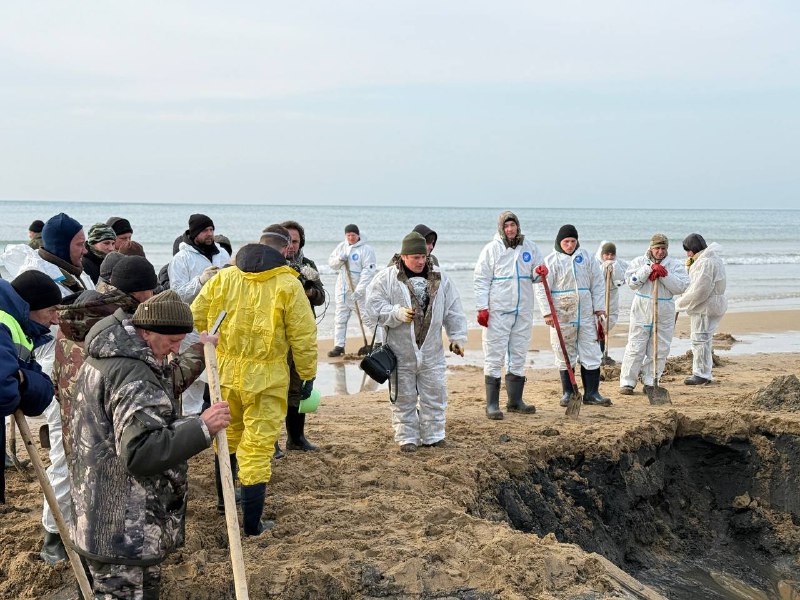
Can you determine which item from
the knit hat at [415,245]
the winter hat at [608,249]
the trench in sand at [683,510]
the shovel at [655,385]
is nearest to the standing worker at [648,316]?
the shovel at [655,385]

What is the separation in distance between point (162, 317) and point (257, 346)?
1677 millimetres

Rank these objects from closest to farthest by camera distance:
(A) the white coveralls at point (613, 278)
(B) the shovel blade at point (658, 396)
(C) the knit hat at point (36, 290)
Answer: (C) the knit hat at point (36, 290), (B) the shovel blade at point (658, 396), (A) the white coveralls at point (613, 278)

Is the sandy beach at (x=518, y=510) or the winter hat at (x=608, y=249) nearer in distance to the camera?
the sandy beach at (x=518, y=510)

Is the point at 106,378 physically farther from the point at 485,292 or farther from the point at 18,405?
the point at 485,292

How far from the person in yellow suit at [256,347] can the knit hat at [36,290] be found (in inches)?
36.7

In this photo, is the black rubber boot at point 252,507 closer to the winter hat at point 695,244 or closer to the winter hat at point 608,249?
the winter hat at point 695,244

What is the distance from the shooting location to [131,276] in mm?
4250

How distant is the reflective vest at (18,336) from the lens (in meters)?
4.27

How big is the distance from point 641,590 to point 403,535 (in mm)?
1415

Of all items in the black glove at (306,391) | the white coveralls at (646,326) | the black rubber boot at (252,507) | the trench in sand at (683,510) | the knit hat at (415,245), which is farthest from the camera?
the white coveralls at (646,326)

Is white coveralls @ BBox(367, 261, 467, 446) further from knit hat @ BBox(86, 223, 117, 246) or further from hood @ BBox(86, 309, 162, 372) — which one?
hood @ BBox(86, 309, 162, 372)

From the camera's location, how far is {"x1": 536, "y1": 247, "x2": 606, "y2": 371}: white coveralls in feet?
30.6

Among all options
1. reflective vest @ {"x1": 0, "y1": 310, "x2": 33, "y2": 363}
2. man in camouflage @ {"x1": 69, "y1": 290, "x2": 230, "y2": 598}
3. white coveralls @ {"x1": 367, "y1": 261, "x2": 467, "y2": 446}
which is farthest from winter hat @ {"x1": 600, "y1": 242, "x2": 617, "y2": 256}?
man in camouflage @ {"x1": 69, "y1": 290, "x2": 230, "y2": 598}

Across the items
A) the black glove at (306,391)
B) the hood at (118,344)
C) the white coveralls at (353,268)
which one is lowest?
the black glove at (306,391)
